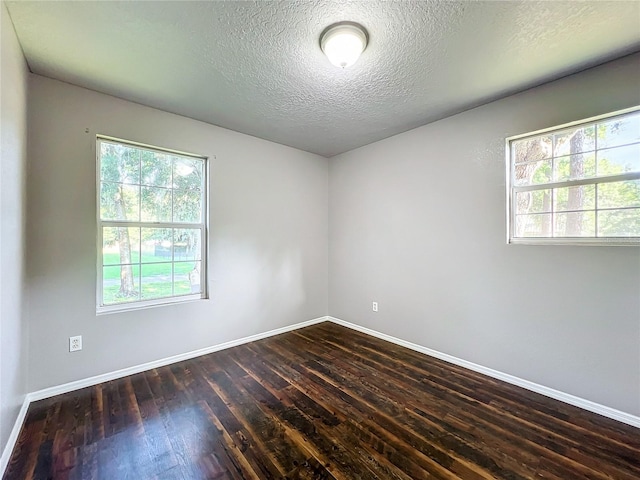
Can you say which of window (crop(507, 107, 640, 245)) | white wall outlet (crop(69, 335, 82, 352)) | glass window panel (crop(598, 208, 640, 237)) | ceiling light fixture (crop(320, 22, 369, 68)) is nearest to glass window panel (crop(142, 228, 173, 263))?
white wall outlet (crop(69, 335, 82, 352))

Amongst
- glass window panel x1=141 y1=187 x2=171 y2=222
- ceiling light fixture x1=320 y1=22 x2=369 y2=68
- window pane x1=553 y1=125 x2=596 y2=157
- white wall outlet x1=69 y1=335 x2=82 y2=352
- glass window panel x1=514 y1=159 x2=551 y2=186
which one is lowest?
white wall outlet x1=69 y1=335 x2=82 y2=352

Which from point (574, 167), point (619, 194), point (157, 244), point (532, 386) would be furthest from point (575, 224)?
point (157, 244)

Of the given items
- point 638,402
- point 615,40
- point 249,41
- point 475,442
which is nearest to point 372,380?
point 475,442

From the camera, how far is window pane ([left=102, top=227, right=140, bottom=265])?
254 cm

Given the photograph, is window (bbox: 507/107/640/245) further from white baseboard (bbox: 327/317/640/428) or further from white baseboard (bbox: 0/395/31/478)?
white baseboard (bbox: 0/395/31/478)

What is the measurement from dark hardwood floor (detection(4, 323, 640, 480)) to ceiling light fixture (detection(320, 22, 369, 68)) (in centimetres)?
249

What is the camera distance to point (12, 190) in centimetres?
172

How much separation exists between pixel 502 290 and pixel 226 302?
2.93 metres

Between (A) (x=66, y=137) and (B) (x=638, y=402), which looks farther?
(A) (x=66, y=137)

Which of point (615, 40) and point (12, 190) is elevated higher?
point (615, 40)

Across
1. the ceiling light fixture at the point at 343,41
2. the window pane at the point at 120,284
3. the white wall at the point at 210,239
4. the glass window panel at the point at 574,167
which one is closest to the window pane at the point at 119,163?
the white wall at the point at 210,239

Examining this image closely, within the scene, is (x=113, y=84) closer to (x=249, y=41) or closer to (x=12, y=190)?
(x=12, y=190)

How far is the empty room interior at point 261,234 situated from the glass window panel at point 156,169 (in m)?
0.02

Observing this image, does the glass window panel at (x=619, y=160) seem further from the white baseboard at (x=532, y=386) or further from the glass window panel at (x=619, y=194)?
the white baseboard at (x=532, y=386)
